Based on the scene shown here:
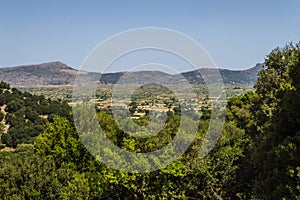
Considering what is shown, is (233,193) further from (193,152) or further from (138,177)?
(138,177)

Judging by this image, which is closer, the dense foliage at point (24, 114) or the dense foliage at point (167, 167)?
the dense foliage at point (167, 167)

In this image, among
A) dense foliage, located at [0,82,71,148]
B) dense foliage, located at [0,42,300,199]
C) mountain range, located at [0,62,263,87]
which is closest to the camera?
dense foliage, located at [0,42,300,199]

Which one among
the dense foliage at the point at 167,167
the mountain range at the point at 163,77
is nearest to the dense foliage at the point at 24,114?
the mountain range at the point at 163,77

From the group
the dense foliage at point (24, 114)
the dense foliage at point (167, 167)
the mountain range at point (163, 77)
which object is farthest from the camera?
the dense foliage at point (24, 114)

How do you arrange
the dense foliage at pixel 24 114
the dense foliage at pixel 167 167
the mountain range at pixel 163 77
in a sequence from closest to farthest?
1. the dense foliage at pixel 167 167
2. the mountain range at pixel 163 77
3. the dense foliage at pixel 24 114

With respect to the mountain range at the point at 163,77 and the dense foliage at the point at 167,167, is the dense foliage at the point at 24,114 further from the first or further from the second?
the dense foliage at the point at 167,167

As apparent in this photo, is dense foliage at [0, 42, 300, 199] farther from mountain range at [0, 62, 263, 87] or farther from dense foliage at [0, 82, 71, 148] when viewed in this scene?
dense foliage at [0, 82, 71, 148]

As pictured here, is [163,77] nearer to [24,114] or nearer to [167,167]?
[167,167]

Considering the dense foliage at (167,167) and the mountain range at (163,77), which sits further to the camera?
the mountain range at (163,77)

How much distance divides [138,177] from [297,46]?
14.2 m

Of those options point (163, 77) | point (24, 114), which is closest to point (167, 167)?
point (163, 77)

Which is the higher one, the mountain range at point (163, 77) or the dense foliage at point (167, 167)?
the mountain range at point (163, 77)

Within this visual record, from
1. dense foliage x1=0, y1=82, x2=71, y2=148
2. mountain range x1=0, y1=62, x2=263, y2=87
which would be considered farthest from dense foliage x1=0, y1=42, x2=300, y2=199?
dense foliage x1=0, y1=82, x2=71, y2=148

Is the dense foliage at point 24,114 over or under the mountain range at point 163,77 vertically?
under
